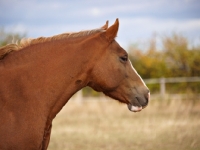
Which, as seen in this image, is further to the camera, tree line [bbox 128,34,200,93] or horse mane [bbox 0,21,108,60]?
tree line [bbox 128,34,200,93]

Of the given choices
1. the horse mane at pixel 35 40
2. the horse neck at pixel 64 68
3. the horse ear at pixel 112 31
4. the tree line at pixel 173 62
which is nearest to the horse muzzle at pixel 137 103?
the horse neck at pixel 64 68

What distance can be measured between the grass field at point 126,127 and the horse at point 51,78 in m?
2.14

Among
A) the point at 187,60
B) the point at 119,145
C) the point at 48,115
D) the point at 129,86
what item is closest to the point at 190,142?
the point at 119,145

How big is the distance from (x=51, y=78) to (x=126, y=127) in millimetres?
8567

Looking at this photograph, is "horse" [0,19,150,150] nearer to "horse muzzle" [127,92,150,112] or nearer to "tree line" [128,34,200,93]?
"horse muzzle" [127,92,150,112]

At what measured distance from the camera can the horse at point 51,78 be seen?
474 cm

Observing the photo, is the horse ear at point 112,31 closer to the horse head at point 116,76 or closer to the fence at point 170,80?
the horse head at point 116,76

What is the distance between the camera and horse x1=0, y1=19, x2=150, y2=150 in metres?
4.74

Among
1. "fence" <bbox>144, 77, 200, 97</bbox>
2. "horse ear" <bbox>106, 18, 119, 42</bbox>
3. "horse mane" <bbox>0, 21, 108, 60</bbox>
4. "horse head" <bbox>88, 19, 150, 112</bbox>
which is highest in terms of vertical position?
"horse ear" <bbox>106, 18, 119, 42</bbox>

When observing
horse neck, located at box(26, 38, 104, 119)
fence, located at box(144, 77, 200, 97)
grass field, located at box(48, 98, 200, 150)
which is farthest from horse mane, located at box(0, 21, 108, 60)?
fence, located at box(144, 77, 200, 97)

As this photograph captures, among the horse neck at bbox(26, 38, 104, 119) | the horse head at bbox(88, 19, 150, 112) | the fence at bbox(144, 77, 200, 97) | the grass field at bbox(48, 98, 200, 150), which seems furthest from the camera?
the fence at bbox(144, 77, 200, 97)

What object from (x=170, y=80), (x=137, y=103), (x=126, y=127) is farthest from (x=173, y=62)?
(x=137, y=103)

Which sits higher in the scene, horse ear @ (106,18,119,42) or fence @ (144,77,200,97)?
horse ear @ (106,18,119,42)

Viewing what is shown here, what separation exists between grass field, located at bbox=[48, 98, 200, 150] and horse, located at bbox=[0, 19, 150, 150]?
2.14 meters
